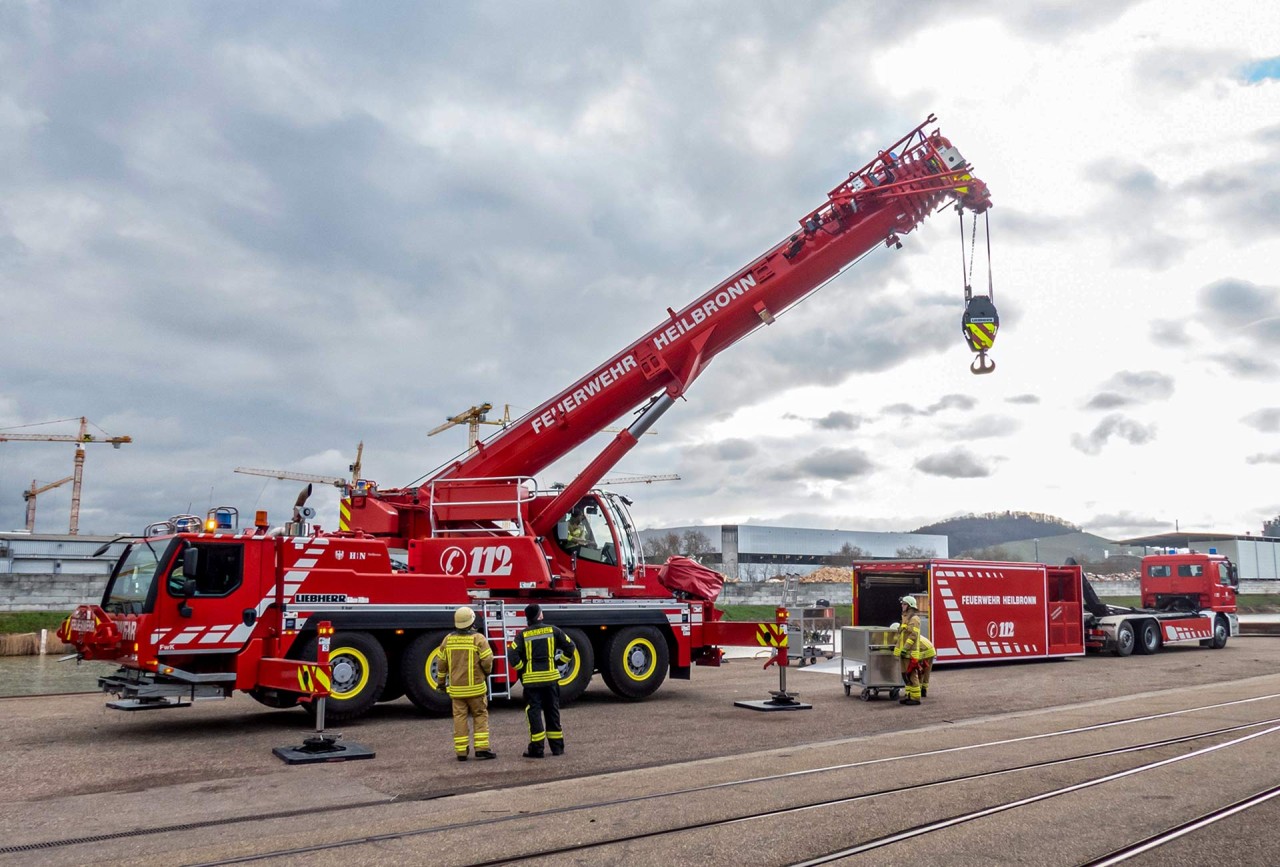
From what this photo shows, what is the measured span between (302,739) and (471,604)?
2.93 meters

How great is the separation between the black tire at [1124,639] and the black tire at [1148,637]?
397mm

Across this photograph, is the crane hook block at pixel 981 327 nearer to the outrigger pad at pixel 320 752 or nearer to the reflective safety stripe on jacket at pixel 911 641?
the reflective safety stripe on jacket at pixel 911 641

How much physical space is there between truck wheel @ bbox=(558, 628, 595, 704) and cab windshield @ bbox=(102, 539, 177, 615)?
531 cm

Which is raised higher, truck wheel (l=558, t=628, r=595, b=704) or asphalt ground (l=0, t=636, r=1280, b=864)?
truck wheel (l=558, t=628, r=595, b=704)

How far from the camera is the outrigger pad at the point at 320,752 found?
994 cm

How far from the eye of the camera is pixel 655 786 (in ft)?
27.8

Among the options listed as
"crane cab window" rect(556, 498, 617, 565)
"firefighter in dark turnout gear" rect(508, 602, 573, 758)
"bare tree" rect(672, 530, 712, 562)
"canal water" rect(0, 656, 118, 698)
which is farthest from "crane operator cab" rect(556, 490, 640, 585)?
"bare tree" rect(672, 530, 712, 562)

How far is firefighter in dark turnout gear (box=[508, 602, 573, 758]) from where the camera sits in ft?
33.1

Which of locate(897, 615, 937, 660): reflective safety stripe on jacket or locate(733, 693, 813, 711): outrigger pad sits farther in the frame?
locate(897, 615, 937, 660): reflective safety stripe on jacket

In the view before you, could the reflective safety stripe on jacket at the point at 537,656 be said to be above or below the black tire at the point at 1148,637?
above

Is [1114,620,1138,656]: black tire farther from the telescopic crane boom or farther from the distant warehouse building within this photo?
the distant warehouse building

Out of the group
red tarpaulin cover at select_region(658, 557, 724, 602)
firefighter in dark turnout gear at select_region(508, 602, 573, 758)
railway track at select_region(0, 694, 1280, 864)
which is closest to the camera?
railway track at select_region(0, 694, 1280, 864)

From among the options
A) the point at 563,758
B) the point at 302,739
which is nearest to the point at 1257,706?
the point at 563,758

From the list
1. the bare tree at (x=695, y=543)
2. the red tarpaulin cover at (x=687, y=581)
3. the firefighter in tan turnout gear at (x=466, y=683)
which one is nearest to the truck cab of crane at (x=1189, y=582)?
the red tarpaulin cover at (x=687, y=581)
